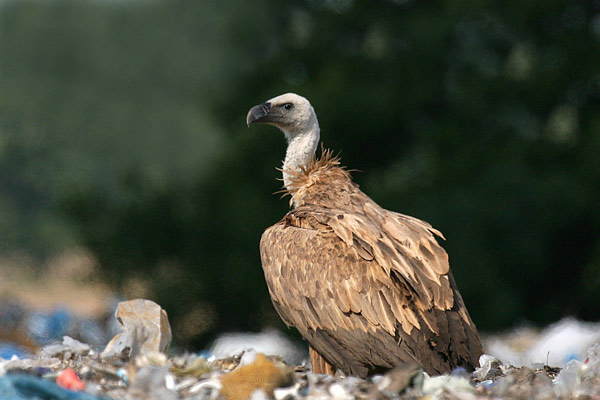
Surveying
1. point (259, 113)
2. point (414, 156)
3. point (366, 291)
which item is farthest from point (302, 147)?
point (414, 156)

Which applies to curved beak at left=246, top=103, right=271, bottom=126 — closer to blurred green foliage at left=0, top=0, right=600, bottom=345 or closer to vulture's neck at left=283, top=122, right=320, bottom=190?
vulture's neck at left=283, top=122, right=320, bottom=190

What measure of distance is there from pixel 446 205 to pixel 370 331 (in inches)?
288

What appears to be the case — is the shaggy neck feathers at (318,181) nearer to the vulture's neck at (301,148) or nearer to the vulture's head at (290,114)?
the vulture's neck at (301,148)

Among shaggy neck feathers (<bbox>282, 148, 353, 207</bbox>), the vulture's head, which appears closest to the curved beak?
the vulture's head

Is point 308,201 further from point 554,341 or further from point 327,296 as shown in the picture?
point 554,341

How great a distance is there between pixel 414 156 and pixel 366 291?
860 centimetres

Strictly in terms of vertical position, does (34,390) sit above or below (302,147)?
below

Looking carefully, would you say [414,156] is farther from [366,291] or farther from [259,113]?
[366,291]

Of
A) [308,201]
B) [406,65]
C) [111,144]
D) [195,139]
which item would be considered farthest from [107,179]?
[308,201]

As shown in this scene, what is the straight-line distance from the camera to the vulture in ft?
14.9

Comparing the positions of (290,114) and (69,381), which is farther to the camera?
(290,114)

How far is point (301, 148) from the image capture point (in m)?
6.09

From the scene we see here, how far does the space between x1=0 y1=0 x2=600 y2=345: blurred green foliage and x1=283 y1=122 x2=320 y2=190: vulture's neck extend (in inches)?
215

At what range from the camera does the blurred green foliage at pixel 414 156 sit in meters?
11.9
